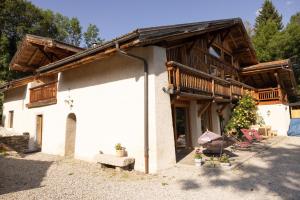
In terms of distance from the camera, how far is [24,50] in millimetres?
14977

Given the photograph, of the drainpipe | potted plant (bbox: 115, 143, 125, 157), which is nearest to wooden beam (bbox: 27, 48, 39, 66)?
the drainpipe

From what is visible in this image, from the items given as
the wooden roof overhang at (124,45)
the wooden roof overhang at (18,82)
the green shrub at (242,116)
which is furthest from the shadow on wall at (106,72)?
the green shrub at (242,116)

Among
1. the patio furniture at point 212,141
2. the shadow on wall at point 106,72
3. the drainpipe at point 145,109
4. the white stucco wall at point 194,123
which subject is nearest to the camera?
the drainpipe at point 145,109

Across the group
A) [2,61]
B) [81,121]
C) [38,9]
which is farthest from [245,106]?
[38,9]

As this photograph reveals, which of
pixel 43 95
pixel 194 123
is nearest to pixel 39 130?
pixel 43 95

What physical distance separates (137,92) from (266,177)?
501cm

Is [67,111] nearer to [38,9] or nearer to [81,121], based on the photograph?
[81,121]

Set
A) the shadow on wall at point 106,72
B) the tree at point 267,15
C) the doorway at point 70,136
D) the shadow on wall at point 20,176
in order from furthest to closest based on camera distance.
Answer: the tree at point 267,15 → the doorway at point 70,136 → the shadow on wall at point 106,72 → the shadow on wall at point 20,176

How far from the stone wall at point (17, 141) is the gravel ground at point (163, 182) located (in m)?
4.51

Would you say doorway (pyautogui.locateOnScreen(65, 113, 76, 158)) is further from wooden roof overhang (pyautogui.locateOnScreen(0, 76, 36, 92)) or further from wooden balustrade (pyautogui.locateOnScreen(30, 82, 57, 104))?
wooden roof overhang (pyautogui.locateOnScreen(0, 76, 36, 92))

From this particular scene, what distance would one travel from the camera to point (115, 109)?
9266 mm

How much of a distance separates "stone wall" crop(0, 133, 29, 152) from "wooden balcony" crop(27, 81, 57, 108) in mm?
2173

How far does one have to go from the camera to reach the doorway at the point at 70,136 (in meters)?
12.0

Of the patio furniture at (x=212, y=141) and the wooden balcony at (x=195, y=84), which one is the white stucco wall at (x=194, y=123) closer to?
the wooden balcony at (x=195, y=84)
